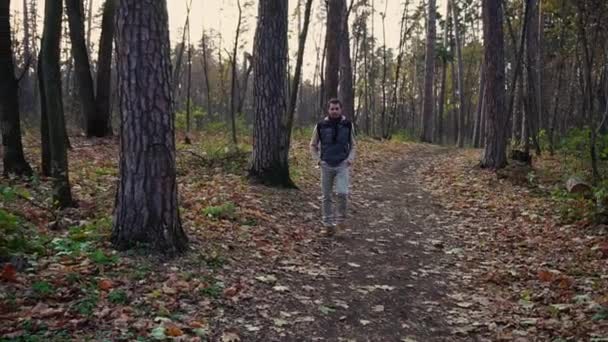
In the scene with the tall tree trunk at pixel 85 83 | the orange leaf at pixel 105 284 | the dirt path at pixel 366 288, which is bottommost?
the dirt path at pixel 366 288

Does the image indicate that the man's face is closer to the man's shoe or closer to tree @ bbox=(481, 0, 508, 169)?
the man's shoe

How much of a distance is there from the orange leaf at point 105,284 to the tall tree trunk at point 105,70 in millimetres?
11868

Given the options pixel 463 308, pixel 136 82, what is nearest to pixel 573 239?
pixel 463 308

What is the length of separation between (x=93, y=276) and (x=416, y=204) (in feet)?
24.2

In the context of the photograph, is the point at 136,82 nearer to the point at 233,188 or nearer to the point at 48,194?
the point at 48,194

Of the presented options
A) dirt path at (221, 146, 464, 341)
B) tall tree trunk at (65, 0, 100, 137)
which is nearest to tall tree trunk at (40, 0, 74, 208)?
dirt path at (221, 146, 464, 341)

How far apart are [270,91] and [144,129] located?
4533mm

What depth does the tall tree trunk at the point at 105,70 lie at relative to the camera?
1527 centimetres

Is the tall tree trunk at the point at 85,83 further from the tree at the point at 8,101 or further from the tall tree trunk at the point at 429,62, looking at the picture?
the tall tree trunk at the point at 429,62

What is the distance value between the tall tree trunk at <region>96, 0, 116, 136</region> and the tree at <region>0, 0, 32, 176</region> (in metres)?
6.96

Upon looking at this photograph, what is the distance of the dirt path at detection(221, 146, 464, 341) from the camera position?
4.65 m

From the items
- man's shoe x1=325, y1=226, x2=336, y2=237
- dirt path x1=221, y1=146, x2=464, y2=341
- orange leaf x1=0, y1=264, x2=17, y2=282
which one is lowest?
dirt path x1=221, y1=146, x2=464, y2=341

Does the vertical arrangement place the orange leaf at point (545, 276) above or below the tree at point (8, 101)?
below

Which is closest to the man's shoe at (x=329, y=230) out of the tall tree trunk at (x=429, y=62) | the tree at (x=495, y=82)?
the tree at (x=495, y=82)
